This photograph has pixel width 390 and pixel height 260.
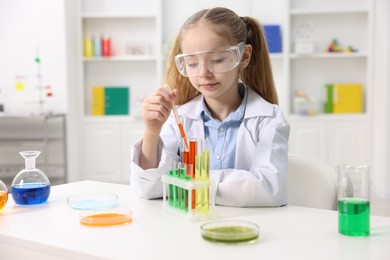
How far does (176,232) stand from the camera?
1.06 m

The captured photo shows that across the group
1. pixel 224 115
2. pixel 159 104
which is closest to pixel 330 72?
pixel 224 115

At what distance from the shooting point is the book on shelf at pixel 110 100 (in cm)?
507

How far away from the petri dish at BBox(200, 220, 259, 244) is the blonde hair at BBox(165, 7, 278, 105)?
0.74m

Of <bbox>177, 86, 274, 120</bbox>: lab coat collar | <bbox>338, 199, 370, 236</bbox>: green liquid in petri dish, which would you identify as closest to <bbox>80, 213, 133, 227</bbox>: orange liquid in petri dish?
<bbox>338, 199, 370, 236</bbox>: green liquid in petri dish

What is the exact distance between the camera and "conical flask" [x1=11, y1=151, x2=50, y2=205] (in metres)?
1.33

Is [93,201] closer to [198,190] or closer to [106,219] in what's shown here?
[106,219]

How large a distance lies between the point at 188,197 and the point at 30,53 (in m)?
4.14

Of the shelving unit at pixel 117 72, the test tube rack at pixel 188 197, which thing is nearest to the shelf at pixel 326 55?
the shelving unit at pixel 117 72

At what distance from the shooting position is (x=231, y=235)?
3.17 feet

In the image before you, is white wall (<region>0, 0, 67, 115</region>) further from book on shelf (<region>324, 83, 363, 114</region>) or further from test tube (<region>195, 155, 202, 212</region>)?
test tube (<region>195, 155, 202, 212</region>)

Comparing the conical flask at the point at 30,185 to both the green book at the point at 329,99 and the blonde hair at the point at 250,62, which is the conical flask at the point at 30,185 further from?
the green book at the point at 329,99

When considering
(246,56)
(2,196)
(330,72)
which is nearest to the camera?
(2,196)

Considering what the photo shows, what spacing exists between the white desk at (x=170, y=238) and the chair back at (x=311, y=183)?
279 millimetres

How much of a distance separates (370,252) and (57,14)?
441 cm
